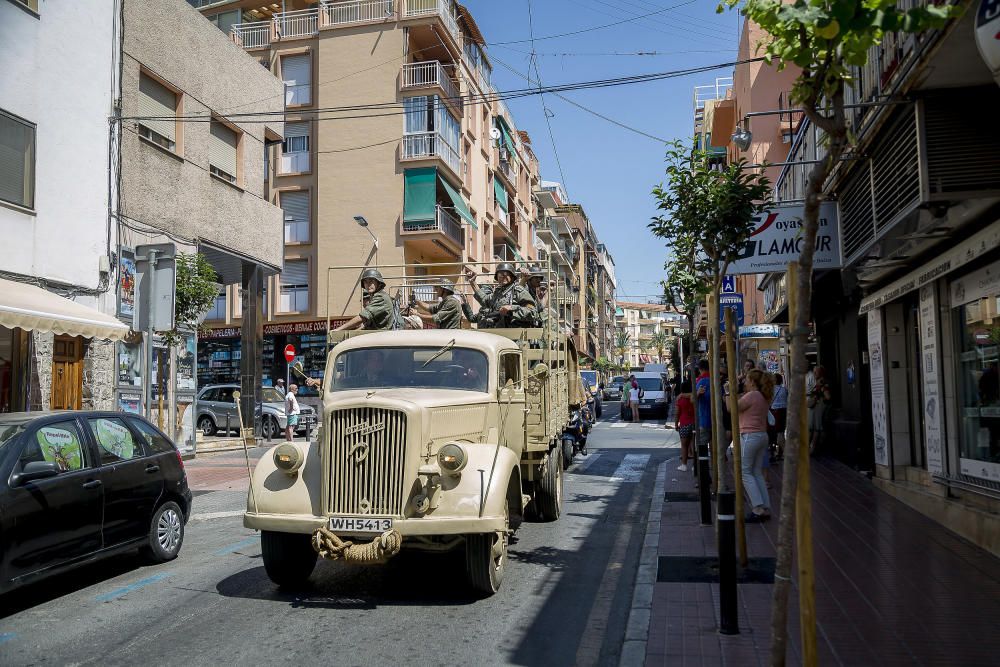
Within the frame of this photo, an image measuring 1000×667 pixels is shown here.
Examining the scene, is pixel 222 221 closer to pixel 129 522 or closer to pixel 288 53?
pixel 129 522

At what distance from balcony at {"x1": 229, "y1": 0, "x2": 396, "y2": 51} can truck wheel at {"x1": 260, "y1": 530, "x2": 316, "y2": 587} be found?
Result: 31305mm

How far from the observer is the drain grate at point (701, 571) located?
22.8 ft

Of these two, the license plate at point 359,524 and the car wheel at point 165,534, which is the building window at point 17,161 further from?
the license plate at point 359,524

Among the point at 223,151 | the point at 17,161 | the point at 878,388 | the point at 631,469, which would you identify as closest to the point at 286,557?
the point at 878,388

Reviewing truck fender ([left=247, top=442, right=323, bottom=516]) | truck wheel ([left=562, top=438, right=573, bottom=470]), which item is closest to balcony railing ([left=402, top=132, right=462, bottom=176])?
truck wheel ([left=562, top=438, right=573, bottom=470])

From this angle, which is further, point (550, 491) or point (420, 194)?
point (420, 194)

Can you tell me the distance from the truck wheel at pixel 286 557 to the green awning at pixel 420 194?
90.8ft

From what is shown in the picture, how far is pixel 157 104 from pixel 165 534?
12.2 metres

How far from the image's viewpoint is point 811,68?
4.06m

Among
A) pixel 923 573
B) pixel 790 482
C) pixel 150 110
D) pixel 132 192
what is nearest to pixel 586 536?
pixel 923 573

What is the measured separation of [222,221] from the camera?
1980 cm

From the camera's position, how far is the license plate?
247 inches

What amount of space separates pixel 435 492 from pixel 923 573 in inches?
166

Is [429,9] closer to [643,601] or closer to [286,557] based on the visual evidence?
[286,557]
